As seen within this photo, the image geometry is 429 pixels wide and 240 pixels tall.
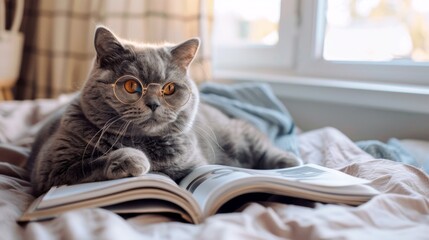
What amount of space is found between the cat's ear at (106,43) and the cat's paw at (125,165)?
251 millimetres

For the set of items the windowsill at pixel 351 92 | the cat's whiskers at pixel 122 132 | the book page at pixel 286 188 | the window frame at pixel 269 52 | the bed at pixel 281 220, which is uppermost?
the window frame at pixel 269 52

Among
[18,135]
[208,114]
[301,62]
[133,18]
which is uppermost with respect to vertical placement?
[133,18]

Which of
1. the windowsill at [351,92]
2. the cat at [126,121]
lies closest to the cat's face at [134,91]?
the cat at [126,121]

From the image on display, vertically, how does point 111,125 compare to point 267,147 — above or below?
above

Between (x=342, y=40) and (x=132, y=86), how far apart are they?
1.23 metres

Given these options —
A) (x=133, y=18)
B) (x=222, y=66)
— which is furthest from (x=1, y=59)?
(x=222, y=66)

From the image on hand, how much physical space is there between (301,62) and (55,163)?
1280mm

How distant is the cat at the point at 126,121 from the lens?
87 centimetres

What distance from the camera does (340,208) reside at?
747 millimetres

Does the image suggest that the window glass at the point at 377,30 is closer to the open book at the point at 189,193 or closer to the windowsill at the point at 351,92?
the windowsill at the point at 351,92

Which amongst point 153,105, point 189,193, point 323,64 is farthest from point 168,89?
point 323,64

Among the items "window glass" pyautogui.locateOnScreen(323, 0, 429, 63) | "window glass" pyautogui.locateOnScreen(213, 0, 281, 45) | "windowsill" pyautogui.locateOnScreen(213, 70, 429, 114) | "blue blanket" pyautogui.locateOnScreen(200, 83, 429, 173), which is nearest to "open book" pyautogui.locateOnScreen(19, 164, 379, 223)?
"blue blanket" pyautogui.locateOnScreen(200, 83, 429, 173)

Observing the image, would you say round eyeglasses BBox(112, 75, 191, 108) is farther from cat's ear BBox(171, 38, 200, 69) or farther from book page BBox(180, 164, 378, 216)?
book page BBox(180, 164, 378, 216)

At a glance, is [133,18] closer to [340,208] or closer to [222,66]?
[222,66]
